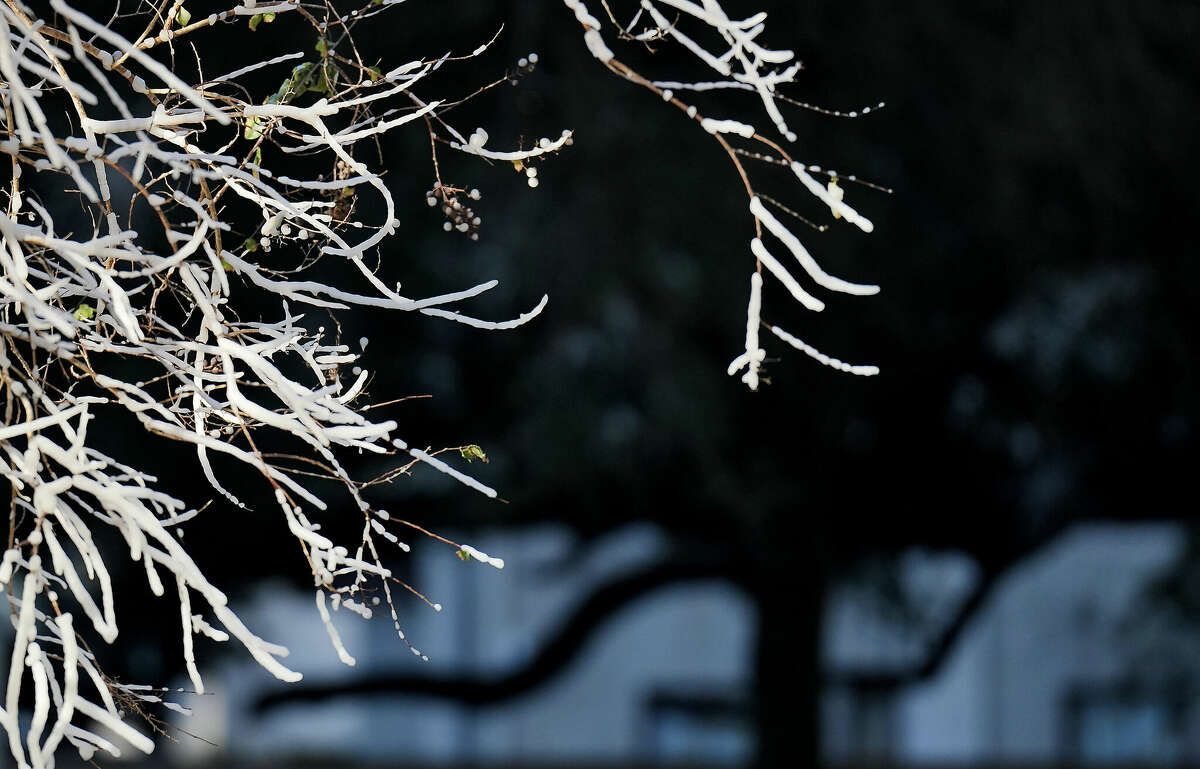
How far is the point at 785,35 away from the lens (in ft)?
19.9

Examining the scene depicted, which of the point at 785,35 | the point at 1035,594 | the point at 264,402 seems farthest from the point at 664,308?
the point at 1035,594

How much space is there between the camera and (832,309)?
7.23 m

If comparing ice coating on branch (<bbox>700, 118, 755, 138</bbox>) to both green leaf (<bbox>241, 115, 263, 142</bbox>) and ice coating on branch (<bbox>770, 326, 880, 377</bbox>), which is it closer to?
ice coating on branch (<bbox>770, 326, 880, 377</bbox>)

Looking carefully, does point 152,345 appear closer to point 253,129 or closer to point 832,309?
point 253,129

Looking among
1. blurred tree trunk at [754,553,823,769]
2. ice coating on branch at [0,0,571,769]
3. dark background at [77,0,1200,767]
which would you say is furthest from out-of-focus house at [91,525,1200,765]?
ice coating on branch at [0,0,571,769]

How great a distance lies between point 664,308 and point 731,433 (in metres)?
0.85

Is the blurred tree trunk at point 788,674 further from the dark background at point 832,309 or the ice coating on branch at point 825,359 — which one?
the ice coating on branch at point 825,359

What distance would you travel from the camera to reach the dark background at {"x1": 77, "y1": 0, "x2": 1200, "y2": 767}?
251 inches

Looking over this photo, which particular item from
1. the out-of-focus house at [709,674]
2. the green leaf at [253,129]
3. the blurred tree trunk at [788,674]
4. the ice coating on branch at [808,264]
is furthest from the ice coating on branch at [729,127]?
the out-of-focus house at [709,674]

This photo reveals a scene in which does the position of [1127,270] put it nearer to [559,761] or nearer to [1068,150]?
[1068,150]

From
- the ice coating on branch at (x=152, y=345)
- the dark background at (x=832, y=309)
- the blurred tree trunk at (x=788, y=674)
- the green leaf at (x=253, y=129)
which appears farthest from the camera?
the blurred tree trunk at (x=788, y=674)

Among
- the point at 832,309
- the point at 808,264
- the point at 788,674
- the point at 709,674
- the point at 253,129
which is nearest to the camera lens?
the point at 808,264

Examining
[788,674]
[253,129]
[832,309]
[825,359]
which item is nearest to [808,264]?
[825,359]

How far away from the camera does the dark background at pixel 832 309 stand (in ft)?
20.9
